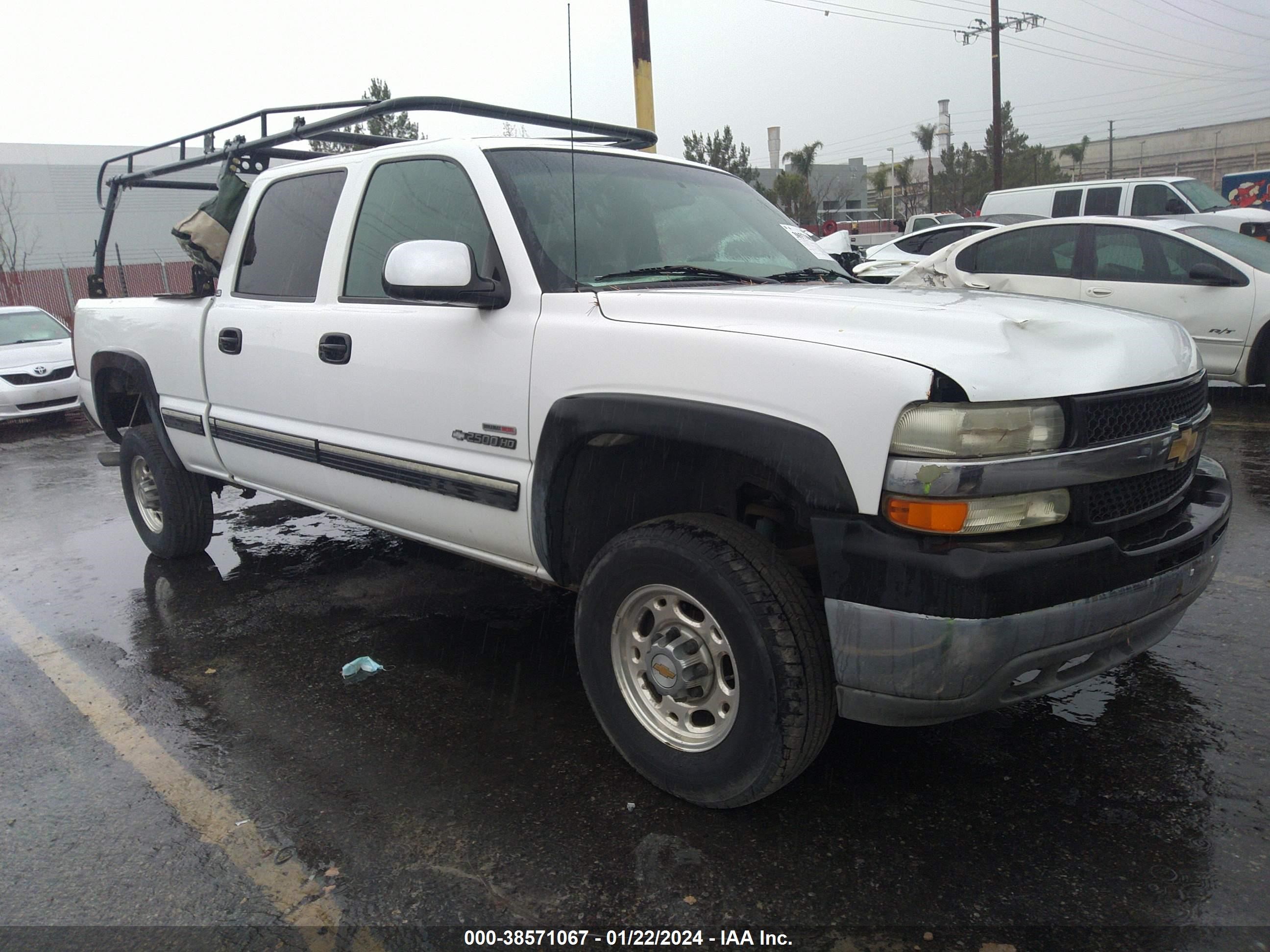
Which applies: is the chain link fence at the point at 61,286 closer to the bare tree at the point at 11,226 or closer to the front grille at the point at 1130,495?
the bare tree at the point at 11,226

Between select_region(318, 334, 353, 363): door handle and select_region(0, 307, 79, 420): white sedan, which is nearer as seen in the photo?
select_region(318, 334, 353, 363): door handle

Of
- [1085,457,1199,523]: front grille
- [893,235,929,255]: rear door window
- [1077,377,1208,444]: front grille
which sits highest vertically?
[893,235,929,255]: rear door window

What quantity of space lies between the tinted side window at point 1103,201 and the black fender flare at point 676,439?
A: 45.7 feet

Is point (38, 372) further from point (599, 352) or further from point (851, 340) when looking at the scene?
point (851, 340)

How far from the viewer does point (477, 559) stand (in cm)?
351

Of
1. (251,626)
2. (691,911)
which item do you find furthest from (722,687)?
(251,626)

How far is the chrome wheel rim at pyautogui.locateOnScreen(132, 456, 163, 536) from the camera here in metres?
5.59

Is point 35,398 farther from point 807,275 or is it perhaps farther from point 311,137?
point 807,275

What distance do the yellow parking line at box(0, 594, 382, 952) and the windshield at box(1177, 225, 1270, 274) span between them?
8.28 meters

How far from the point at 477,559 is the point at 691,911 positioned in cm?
154

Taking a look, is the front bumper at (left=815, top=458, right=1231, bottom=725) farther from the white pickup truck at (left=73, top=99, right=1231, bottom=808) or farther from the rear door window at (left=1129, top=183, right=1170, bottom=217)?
the rear door window at (left=1129, top=183, right=1170, bottom=217)

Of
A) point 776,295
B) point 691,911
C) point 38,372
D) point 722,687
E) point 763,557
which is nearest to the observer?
point 691,911

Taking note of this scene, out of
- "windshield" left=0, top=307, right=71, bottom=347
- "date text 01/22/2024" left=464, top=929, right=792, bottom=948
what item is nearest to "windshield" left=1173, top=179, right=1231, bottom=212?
"date text 01/22/2024" left=464, top=929, right=792, bottom=948

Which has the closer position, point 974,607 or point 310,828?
point 974,607
